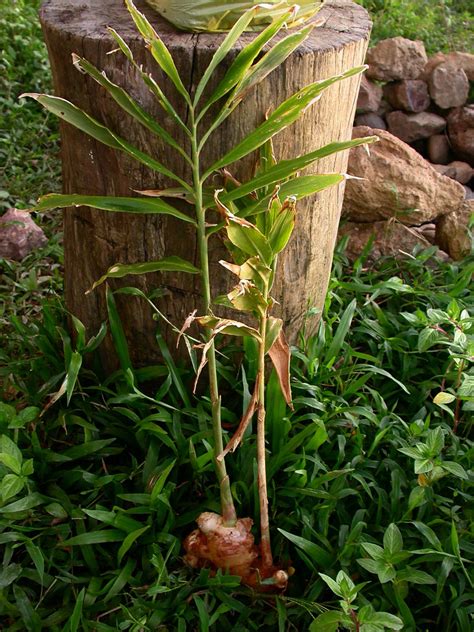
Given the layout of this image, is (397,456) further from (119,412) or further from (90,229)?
(90,229)

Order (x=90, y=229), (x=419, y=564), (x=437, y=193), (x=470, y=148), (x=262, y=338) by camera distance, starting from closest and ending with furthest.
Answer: (x=262, y=338), (x=419, y=564), (x=90, y=229), (x=437, y=193), (x=470, y=148)

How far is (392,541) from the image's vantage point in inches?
68.5

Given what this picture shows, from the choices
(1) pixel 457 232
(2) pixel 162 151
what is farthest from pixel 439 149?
(2) pixel 162 151

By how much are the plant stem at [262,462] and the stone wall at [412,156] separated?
1.20 metres

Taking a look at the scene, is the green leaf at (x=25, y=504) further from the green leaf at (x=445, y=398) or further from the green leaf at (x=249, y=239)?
the green leaf at (x=445, y=398)

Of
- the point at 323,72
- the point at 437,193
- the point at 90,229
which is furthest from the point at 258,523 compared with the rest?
the point at 437,193

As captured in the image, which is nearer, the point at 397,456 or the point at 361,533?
the point at 361,533

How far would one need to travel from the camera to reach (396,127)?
3.87 m

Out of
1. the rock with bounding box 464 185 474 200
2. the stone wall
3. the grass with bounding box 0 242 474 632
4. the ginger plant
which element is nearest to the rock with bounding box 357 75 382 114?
the stone wall

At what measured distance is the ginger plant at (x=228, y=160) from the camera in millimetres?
1596

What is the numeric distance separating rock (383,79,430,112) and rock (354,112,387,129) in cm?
11

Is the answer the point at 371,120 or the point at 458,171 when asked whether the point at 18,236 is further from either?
the point at 458,171

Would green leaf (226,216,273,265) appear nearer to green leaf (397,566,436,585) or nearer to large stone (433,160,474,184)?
green leaf (397,566,436,585)

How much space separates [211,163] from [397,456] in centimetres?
98
